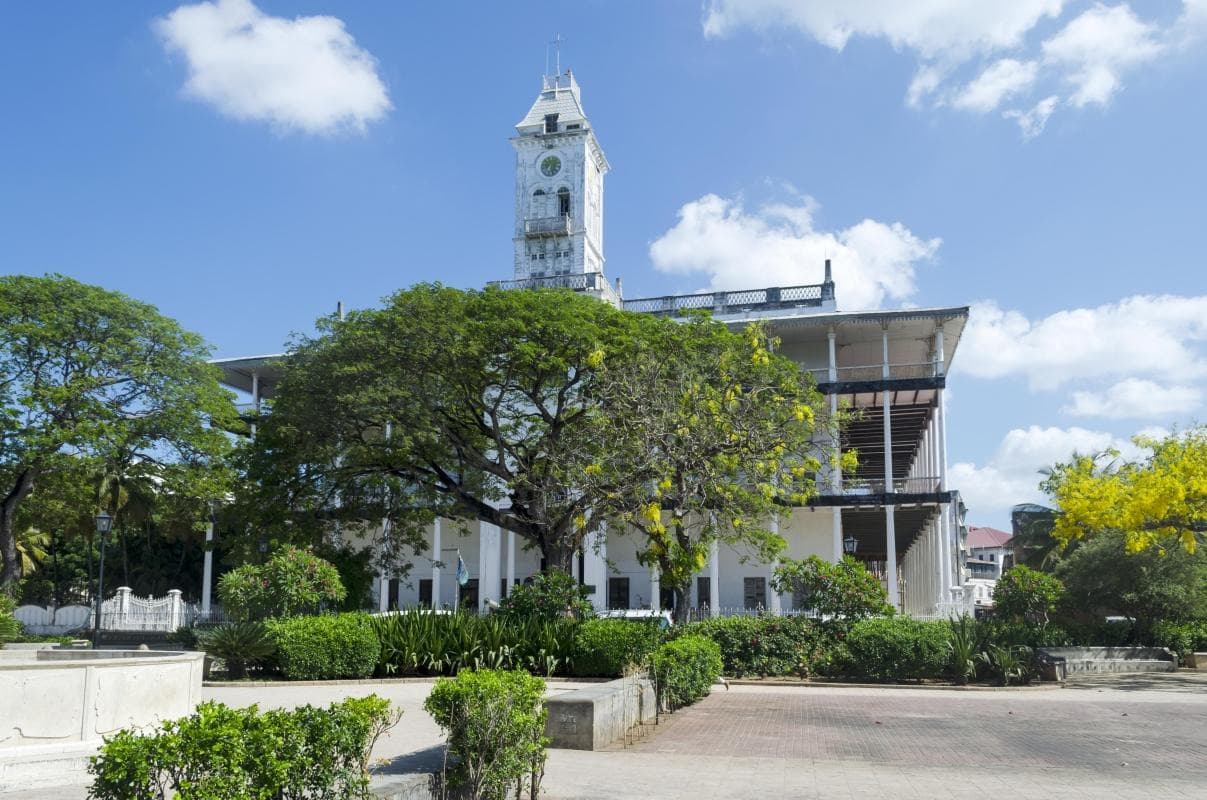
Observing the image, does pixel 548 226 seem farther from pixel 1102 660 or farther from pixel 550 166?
pixel 1102 660

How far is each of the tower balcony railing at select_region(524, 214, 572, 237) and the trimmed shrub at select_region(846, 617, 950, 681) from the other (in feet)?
171

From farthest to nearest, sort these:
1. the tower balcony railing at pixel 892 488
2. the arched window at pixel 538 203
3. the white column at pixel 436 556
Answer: the arched window at pixel 538 203
the white column at pixel 436 556
the tower balcony railing at pixel 892 488

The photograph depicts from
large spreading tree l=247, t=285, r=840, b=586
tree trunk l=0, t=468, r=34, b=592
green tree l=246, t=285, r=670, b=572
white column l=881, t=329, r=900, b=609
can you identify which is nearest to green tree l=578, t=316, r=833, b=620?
large spreading tree l=247, t=285, r=840, b=586

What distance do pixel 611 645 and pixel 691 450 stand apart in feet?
11.7

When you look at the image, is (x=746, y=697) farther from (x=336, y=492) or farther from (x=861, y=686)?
(x=336, y=492)

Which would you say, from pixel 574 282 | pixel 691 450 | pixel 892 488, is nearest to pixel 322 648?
pixel 691 450

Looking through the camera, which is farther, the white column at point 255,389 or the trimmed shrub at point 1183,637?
the white column at point 255,389

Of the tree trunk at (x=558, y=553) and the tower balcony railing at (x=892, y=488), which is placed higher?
the tower balcony railing at (x=892, y=488)

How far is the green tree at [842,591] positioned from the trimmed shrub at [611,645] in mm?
3819

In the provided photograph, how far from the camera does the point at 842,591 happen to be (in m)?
19.6

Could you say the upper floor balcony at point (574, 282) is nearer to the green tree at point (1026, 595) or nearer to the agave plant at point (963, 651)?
the green tree at point (1026, 595)

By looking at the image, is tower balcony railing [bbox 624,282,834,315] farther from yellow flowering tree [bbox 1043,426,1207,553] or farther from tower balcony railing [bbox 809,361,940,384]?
yellow flowering tree [bbox 1043,426,1207,553]

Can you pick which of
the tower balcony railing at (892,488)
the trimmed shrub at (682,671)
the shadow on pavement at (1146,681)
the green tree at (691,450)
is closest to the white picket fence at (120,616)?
the green tree at (691,450)

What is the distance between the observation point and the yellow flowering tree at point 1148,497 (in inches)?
758
